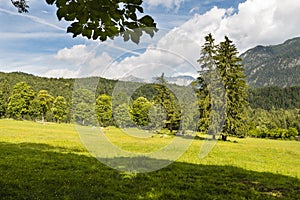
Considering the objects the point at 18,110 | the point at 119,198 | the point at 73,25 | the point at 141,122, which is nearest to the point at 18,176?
the point at 119,198

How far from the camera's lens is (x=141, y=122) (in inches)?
747

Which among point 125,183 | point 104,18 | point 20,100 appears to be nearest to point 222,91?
point 125,183

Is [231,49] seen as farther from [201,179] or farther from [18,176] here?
[18,176]

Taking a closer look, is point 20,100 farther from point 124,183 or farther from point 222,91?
point 124,183

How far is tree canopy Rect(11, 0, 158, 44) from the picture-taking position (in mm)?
3926

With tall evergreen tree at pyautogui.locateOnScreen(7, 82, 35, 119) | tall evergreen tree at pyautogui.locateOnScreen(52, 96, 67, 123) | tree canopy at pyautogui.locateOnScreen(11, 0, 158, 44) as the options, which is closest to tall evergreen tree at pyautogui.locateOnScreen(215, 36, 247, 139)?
tree canopy at pyautogui.locateOnScreen(11, 0, 158, 44)

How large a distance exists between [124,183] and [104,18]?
7056 millimetres

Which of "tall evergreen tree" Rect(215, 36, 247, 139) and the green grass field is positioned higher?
"tall evergreen tree" Rect(215, 36, 247, 139)

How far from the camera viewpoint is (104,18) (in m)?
4.04

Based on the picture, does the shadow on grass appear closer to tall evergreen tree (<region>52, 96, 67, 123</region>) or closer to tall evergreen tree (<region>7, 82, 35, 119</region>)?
tall evergreen tree (<region>7, 82, 35, 119</region>)

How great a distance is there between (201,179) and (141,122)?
25.5 feet

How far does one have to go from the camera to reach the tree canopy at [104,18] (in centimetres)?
393

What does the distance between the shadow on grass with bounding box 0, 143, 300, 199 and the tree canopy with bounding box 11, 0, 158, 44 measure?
5046 millimetres

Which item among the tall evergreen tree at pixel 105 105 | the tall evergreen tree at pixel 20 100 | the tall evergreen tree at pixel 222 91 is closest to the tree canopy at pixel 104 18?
the tall evergreen tree at pixel 105 105
